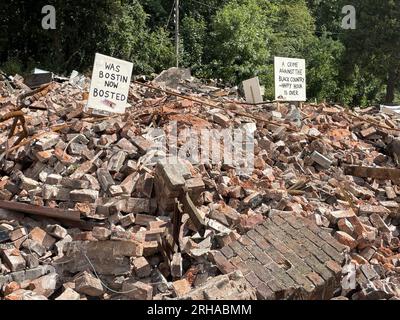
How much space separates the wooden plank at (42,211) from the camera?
183 inches

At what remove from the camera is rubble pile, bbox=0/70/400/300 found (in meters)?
4.20

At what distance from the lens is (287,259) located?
14.2 ft

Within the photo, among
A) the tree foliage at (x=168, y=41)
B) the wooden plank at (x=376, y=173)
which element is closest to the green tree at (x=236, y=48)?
the tree foliage at (x=168, y=41)

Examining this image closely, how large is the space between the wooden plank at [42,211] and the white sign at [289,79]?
4634 millimetres

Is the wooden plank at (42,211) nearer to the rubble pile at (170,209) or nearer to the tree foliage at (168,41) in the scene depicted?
the rubble pile at (170,209)

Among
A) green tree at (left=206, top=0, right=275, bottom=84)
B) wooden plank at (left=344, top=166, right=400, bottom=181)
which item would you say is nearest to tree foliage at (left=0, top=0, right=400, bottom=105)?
green tree at (left=206, top=0, right=275, bottom=84)

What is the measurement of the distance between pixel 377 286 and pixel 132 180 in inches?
97.5

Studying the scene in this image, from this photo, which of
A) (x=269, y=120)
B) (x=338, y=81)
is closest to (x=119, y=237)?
(x=269, y=120)

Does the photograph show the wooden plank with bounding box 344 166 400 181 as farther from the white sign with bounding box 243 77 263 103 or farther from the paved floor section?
the white sign with bounding box 243 77 263 103

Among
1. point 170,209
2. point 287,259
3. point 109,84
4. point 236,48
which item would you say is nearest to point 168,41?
point 236,48

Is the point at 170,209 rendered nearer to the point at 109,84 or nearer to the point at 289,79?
the point at 109,84

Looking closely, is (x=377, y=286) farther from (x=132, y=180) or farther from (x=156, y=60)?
(x=156, y=60)

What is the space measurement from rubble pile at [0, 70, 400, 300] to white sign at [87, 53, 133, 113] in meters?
0.20

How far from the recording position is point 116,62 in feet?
21.7
